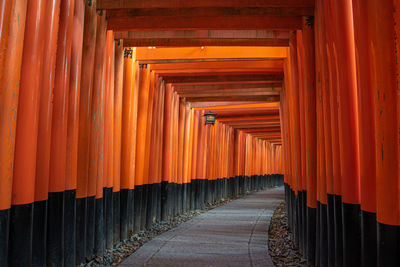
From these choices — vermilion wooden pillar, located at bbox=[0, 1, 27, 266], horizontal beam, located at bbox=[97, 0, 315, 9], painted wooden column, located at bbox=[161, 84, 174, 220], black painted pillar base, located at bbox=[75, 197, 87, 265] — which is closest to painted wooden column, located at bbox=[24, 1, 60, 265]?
vermilion wooden pillar, located at bbox=[0, 1, 27, 266]

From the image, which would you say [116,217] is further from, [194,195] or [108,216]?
[194,195]

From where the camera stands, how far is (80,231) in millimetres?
5469

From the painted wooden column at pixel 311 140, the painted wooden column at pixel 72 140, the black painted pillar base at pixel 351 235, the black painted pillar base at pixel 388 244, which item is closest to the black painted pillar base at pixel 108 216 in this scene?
the painted wooden column at pixel 72 140

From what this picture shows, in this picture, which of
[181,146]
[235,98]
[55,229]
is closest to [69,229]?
[55,229]

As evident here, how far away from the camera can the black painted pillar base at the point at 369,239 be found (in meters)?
2.97

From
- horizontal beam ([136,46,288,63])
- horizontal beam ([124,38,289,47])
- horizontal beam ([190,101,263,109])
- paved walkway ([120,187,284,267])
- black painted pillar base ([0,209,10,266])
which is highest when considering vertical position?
horizontal beam ([136,46,288,63])

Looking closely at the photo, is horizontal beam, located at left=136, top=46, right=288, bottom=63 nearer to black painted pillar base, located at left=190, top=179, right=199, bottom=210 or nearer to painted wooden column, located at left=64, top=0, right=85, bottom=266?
painted wooden column, located at left=64, top=0, right=85, bottom=266

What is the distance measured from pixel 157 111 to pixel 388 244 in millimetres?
8039

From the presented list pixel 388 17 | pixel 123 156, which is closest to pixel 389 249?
pixel 388 17

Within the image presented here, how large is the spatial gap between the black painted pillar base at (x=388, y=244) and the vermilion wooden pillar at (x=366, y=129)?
1.09ft

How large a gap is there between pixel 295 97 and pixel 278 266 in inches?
115

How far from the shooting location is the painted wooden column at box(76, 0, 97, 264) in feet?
18.1

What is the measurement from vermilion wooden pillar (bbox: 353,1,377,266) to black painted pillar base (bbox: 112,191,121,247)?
514 centimetres

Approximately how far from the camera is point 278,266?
19.5ft
